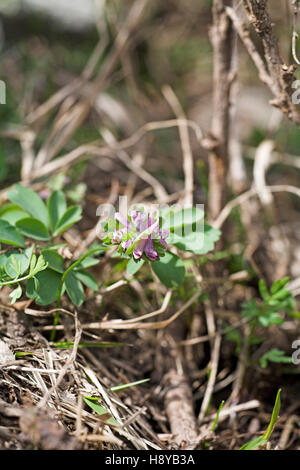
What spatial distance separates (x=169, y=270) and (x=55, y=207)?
562mm

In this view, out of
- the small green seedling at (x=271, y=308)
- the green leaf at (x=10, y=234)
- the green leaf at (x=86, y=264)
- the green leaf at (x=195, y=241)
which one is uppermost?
the green leaf at (x=10, y=234)

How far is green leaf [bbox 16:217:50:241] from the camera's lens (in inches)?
63.9

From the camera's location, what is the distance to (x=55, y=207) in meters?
1.76

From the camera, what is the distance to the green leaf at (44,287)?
145 cm

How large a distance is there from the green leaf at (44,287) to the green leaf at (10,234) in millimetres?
152

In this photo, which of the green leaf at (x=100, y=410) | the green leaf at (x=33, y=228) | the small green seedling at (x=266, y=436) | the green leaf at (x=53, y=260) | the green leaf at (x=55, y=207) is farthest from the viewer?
the green leaf at (x=55, y=207)

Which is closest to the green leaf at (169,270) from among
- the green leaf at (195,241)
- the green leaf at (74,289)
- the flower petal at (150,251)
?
the green leaf at (195,241)

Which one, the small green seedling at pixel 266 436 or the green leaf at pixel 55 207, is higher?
the green leaf at pixel 55 207

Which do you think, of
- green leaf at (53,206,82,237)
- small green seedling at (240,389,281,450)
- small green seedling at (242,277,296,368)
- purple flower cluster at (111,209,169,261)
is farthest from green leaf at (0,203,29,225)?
small green seedling at (240,389,281,450)

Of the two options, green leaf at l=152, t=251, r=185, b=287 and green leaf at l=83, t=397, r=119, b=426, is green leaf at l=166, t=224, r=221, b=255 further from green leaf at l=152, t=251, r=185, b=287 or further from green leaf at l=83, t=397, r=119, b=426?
green leaf at l=83, t=397, r=119, b=426

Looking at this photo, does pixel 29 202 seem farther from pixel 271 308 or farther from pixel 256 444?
pixel 256 444

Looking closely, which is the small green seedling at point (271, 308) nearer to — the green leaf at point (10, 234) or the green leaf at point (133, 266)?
the green leaf at point (133, 266)

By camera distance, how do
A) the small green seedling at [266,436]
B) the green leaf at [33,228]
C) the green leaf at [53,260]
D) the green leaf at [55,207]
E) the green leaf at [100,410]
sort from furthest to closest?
the green leaf at [55,207] < the green leaf at [33,228] < the green leaf at [53,260] < the small green seedling at [266,436] < the green leaf at [100,410]
